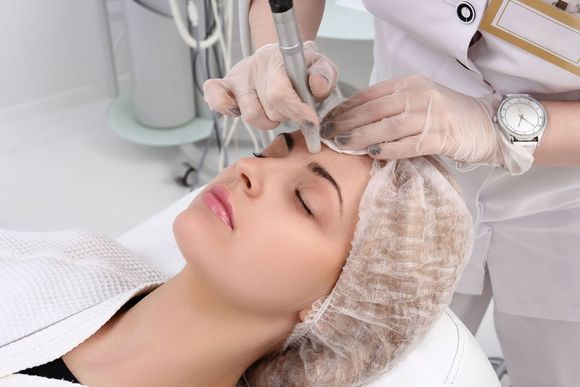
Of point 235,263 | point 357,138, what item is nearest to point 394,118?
point 357,138

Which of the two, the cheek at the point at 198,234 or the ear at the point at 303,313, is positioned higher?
the cheek at the point at 198,234

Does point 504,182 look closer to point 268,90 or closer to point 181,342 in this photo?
point 268,90

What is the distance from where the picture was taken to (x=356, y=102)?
105 cm

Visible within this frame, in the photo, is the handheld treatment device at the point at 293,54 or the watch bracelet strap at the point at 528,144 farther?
the watch bracelet strap at the point at 528,144

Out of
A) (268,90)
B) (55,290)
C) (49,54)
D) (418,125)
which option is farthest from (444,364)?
(49,54)

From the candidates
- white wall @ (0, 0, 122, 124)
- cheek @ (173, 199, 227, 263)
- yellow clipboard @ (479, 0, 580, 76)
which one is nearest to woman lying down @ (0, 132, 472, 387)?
cheek @ (173, 199, 227, 263)

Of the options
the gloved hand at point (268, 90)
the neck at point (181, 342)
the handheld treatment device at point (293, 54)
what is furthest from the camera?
the neck at point (181, 342)

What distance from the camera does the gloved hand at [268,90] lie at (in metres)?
0.96

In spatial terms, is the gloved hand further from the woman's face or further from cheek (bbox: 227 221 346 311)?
cheek (bbox: 227 221 346 311)

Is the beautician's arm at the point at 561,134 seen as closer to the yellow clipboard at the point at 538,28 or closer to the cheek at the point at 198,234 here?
the yellow clipboard at the point at 538,28

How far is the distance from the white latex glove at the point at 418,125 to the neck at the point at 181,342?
0.37 metres

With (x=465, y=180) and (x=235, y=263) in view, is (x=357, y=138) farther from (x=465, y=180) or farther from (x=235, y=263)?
(x=465, y=180)

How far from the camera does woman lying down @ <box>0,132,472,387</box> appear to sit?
3.30ft

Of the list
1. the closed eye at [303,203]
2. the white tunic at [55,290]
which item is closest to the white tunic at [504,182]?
the closed eye at [303,203]
